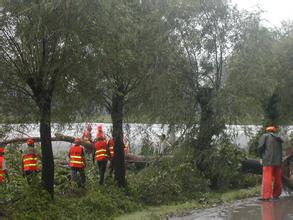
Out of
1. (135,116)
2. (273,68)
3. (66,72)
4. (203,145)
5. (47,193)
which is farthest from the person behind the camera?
(273,68)

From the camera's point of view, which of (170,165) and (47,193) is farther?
(170,165)

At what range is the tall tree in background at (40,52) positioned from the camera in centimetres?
1082

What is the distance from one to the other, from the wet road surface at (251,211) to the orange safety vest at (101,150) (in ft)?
15.3

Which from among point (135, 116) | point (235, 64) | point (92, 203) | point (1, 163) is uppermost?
point (235, 64)

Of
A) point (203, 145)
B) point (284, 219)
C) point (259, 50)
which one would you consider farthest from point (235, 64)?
point (284, 219)

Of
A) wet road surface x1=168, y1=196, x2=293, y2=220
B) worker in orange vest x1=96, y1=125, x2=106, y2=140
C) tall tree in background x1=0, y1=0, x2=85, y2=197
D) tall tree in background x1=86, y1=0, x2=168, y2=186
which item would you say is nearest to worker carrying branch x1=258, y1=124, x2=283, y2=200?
wet road surface x1=168, y1=196, x2=293, y2=220

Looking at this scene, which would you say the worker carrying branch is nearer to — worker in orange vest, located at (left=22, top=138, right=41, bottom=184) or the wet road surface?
the wet road surface

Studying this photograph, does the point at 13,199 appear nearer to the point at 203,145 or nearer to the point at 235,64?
the point at 203,145

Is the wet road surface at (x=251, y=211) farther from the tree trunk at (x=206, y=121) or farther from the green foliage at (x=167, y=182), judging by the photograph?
the tree trunk at (x=206, y=121)

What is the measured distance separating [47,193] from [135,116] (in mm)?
3830

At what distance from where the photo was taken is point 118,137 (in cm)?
1585

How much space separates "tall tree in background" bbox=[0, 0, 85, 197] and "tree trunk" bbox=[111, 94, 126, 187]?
2822 millimetres

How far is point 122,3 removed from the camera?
12102 millimetres

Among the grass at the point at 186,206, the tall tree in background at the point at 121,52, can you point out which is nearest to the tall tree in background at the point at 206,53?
the tall tree in background at the point at 121,52
